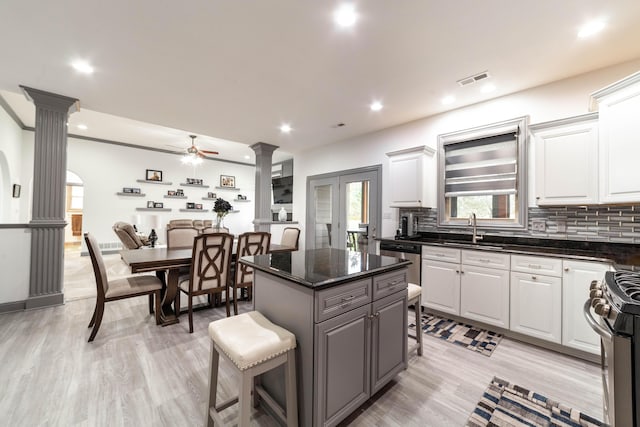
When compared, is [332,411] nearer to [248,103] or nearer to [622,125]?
[622,125]

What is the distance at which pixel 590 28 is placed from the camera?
2033 mm

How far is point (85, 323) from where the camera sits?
2883 mm

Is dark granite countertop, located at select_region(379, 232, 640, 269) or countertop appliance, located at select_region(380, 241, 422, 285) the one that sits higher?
dark granite countertop, located at select_region(379, 232, 640, 269)

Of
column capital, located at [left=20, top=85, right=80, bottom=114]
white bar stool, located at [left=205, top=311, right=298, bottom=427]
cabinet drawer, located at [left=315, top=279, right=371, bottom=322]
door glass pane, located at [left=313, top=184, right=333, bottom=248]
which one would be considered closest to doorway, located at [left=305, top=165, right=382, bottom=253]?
door glass pane, located at [left=313, top=184, right=333, bottom=248]

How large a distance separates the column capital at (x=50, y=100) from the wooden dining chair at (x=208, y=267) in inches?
106

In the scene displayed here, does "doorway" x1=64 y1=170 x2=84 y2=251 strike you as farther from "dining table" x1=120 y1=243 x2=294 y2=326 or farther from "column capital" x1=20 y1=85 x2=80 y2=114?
"dining table" x1=120 y1=243 x2=294 y2=326

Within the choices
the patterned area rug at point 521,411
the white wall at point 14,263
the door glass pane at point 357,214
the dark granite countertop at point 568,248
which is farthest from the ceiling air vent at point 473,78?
the white wall at point 14,263

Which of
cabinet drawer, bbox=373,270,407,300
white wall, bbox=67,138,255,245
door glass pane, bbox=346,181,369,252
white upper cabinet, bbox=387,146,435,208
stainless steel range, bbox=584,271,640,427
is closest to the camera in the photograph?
stainless steel range, bbox=584,271,640,427

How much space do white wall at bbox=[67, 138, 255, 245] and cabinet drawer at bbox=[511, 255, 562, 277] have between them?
22.0 feet

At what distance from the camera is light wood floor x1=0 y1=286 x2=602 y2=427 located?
1.62 m

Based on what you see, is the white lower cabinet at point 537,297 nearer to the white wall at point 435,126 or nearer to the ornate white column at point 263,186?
the white wall at point 435,126

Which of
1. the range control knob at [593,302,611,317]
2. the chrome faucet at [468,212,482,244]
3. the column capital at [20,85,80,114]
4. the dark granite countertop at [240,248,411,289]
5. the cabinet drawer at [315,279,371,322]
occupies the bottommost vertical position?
the cabinet drawer at [315,279,371,322]

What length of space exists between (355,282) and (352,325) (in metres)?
0.25

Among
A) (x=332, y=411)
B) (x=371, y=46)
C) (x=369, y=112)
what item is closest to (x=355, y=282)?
(x=332, y=411)
